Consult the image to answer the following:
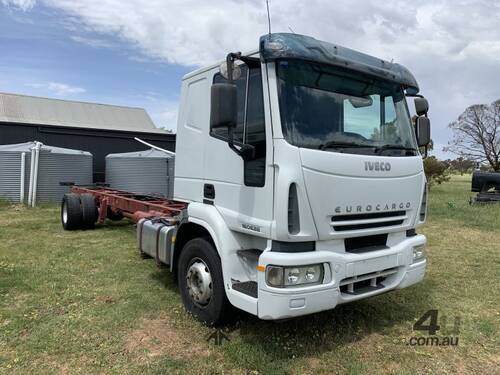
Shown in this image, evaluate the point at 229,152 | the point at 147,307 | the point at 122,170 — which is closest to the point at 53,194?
the point at 122,170

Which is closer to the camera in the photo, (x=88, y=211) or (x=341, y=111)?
(x=341, y=111)

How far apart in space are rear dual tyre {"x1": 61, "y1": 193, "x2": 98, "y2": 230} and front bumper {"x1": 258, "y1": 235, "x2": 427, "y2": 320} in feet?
24.0

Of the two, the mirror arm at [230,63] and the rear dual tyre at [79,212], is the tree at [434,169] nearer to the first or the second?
the rear dual tyre at [79,212]

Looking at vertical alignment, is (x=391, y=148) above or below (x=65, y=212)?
above

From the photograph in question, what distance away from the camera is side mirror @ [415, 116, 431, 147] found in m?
4.54

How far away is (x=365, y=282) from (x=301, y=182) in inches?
50.0

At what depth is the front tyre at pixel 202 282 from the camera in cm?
405

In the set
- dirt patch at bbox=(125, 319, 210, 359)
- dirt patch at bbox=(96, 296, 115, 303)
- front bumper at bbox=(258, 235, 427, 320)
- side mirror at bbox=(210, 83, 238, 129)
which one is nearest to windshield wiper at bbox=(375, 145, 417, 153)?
front bumper at bbox=(258, 235, 427, 320)

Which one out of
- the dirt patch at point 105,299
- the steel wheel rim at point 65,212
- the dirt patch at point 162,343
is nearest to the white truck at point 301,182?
the dirt patch at point 162,343

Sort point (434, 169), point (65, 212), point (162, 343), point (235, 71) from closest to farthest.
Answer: point (235, 71)
point (162, 343)
point (65, 212)
point (434, 169)

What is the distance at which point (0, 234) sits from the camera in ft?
30.1

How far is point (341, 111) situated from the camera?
3826 mm

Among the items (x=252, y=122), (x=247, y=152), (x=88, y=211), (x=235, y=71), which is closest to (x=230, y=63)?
(x=235, y=71)

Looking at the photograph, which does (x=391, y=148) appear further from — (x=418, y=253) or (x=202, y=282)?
(x=202, y=282)
